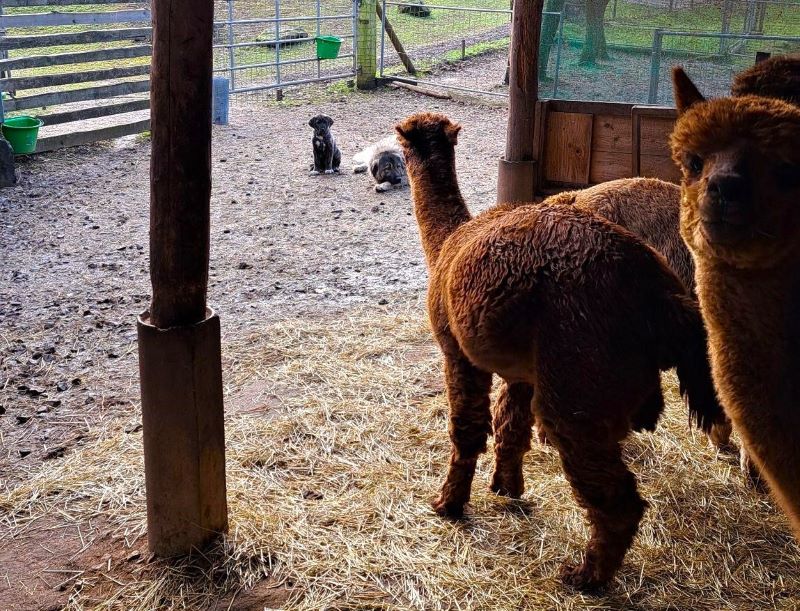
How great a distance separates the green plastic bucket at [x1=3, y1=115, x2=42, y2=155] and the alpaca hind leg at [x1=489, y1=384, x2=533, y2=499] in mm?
9594

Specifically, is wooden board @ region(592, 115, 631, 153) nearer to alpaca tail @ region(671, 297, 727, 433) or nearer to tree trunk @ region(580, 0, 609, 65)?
alpaca tail @ region(671, 297, 727, 433)

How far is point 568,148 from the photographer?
266 inches

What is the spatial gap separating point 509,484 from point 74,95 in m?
A: 12.2

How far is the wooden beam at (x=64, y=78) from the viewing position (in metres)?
12.8

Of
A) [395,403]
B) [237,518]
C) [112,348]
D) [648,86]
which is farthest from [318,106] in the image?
[237,518]

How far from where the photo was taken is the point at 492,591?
10.7ft

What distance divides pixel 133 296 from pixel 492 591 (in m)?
4.73

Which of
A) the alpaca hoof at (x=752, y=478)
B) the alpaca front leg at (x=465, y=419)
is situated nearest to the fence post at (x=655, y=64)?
the alpaca hoof at (x=752, y=478)

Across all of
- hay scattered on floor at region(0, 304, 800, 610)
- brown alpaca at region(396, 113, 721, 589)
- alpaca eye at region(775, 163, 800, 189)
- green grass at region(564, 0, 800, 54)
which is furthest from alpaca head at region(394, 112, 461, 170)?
green grass at region(564, 0, 800, 54)

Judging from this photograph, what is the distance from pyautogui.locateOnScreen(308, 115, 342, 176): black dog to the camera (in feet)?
36.8

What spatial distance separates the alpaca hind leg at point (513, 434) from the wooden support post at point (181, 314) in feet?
4.52

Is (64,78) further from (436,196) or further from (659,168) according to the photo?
(436,196)

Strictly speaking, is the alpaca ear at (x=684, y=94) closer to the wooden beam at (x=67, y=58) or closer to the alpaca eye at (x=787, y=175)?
the alpaca eye at (x=787, y=175)

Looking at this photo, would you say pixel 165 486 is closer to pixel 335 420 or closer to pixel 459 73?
pixel 335 420
